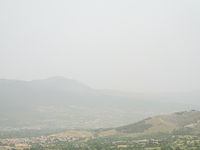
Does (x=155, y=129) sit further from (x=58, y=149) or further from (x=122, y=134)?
(x=58, y=149)

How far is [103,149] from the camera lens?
187ft

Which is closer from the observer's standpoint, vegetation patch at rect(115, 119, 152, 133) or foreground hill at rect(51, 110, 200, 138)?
Answer: foreground hill at rect(51, 110, 200, 138)

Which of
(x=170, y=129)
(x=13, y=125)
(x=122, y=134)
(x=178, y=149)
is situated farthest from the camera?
(x=13, y=125)

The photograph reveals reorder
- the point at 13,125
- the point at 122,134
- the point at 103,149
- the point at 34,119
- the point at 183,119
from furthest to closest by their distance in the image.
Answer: the point at 34,119 < the point at 13,125 < the point at 183,119 < the point at 122,134 < the point at 103,149

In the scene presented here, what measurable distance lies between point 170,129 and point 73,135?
3880cm

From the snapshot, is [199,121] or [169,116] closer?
[199,121]

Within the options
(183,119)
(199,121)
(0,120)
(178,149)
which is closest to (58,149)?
(178,149)

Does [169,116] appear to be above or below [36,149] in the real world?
above

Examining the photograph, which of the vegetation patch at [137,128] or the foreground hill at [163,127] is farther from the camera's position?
the vegetation patch at [137,128]

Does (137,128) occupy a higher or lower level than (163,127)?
lower

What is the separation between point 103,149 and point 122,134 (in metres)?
37.2

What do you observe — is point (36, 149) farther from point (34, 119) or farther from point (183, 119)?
point (34, 119)

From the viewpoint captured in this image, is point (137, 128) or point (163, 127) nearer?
point (163, 127)

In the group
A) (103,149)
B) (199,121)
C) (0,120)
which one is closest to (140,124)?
(199,121)
